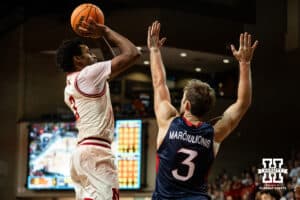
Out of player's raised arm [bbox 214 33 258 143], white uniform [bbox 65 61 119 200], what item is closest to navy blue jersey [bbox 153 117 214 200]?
player's raised arm [bbox 214 33 258 143]

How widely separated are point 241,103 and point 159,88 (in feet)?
1.64

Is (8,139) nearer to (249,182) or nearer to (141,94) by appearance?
(141,94)

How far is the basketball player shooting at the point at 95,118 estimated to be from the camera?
4.49m

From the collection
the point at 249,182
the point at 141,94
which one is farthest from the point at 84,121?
the point at 141,94

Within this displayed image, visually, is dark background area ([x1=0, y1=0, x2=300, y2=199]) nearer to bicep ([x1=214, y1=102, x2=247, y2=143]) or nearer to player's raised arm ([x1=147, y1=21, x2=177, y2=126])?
player's raised arm ([x1=147, y1=21, x2=177, y2=126])

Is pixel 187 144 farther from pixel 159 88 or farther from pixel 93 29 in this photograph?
pixel 93 29

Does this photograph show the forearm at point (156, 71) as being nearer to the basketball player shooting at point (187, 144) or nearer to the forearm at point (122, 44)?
the basketball player shooting at point (187, 144)

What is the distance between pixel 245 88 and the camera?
3734 millimetres

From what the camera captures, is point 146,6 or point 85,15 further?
point 146,6

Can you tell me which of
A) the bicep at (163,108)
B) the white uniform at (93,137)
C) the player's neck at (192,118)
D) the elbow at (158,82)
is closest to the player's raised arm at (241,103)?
the player's neck at (192,118)

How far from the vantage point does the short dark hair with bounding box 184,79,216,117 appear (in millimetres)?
3484

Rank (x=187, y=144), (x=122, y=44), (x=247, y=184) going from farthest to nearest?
(x=247, y=184) → (x=122, y=44) → (x=187, y=144)

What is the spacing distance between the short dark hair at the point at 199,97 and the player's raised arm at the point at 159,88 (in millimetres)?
121

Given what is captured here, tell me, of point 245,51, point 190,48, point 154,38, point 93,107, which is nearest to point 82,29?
point 93,107
